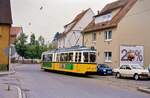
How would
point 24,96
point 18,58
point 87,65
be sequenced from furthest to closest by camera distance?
point 18,58 → point 87,65 → point 24,96

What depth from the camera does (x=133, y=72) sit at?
36812 mm

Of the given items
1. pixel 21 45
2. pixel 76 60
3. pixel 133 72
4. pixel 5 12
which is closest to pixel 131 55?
pixel 76 60

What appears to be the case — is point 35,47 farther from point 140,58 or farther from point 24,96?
point 24,96

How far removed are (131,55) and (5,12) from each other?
56.9 ft

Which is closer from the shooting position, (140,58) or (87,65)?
(87,65)

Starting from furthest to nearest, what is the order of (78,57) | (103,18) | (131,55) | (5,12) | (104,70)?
(103,18)
(5,12)
(131,55)
(104,70)
(78,57)

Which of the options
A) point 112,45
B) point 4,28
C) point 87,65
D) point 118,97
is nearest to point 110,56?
point 112,45

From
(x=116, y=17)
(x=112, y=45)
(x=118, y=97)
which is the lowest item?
(x=118, y=97)

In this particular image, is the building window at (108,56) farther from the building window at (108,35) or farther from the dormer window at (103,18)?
the dormer window at (103,18)

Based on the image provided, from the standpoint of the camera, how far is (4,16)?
51.1m

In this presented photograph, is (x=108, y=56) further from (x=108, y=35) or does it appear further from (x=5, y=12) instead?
(x=5, y=12)

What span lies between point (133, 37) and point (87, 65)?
1069cm

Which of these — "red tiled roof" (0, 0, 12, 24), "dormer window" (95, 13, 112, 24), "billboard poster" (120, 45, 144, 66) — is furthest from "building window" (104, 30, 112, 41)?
"red tiled roof" (0, 0, 12, 24)

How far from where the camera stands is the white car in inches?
→ 1423
